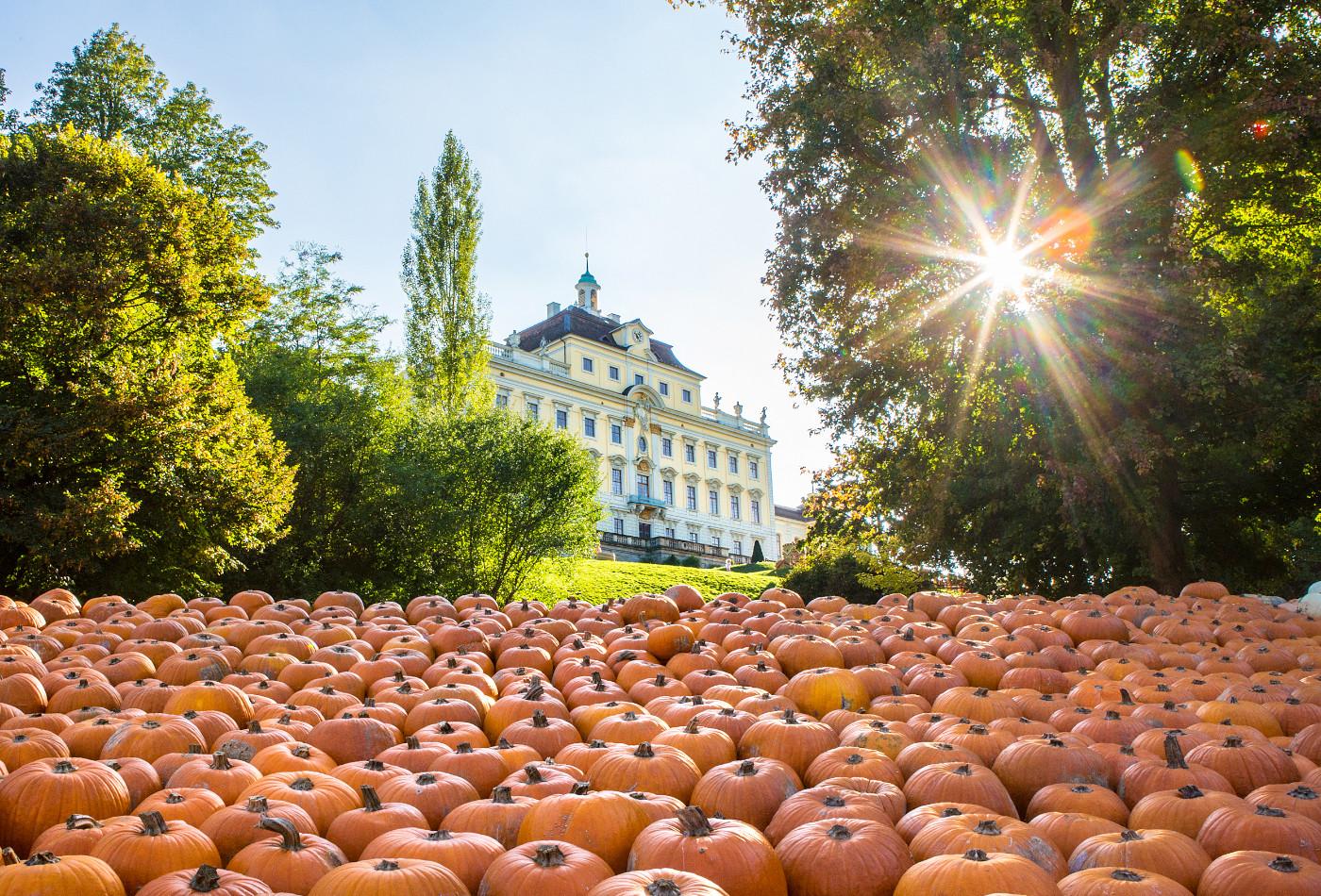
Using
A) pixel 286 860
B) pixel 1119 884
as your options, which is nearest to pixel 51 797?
pixel 286 860

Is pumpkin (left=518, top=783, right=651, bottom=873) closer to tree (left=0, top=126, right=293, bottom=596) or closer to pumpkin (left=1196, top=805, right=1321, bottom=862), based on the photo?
pumpkin (left=1196, top=805, right=1321, bottom=862)

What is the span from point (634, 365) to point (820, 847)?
61.7 m

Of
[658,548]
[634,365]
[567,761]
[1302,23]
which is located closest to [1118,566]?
[1302,23]

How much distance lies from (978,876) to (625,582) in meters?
26.1

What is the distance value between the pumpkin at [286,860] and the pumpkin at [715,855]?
1038mm

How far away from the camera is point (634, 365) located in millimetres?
64188

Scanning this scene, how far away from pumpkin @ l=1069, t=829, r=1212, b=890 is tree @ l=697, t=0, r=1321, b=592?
7841 mm

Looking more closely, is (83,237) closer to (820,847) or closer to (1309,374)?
(820,847)

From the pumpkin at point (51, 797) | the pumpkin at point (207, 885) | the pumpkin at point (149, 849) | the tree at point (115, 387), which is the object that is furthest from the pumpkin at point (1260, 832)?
the tree at point (115, 387)

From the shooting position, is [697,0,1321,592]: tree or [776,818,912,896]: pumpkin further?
[697,0,1321,592]: tree

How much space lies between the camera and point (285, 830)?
2.91 meters

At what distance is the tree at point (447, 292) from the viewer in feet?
82.2

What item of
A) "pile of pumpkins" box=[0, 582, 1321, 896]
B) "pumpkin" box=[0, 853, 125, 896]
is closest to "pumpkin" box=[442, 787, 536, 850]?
"pile of pumpkins" box=[0, 582, 1321, 896]

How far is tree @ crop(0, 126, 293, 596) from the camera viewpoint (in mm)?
11750
